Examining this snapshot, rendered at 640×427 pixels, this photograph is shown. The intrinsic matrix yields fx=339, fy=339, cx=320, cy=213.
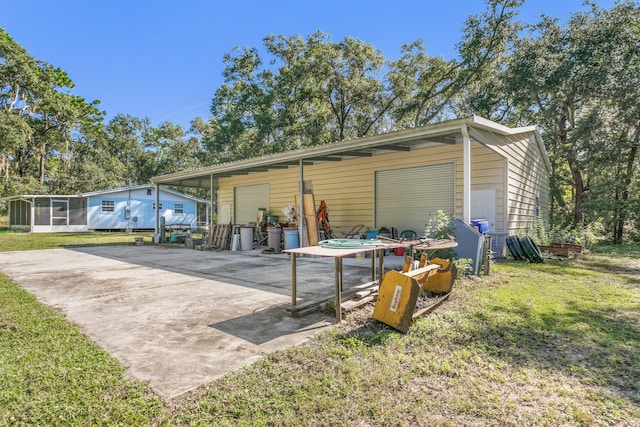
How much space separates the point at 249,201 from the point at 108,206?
1337cm

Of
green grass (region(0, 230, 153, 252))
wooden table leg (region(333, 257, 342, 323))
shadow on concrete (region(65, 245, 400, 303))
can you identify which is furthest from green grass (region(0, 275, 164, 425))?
green grass (region(0, 230, 153, 252))

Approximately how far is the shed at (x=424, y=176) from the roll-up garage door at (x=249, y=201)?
2.43ft

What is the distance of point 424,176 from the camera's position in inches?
351

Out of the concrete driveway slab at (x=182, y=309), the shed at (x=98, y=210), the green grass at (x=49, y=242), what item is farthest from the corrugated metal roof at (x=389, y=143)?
the shed at (x=98, y=210)

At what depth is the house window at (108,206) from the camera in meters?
21.5

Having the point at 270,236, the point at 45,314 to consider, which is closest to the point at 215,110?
the point at 270,236

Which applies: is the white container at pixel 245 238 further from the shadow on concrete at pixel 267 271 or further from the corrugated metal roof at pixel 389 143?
the corrugated metal roof at pixel 389 143

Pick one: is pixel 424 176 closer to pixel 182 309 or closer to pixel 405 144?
pixel 405 144

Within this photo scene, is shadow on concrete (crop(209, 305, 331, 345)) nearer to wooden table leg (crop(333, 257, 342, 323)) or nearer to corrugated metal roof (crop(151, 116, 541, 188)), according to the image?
wooden table leg (crop(333, 257, 342, 323))

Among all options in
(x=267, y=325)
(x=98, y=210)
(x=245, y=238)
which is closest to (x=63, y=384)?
(x=267, y=325)

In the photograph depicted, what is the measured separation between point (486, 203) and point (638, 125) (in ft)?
32.0

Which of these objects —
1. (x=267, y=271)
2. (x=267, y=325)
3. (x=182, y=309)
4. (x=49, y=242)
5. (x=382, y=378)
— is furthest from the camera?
(x=49, y=242)

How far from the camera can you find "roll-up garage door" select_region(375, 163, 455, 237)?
853 centimetres

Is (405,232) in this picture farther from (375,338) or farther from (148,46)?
(148,46)
